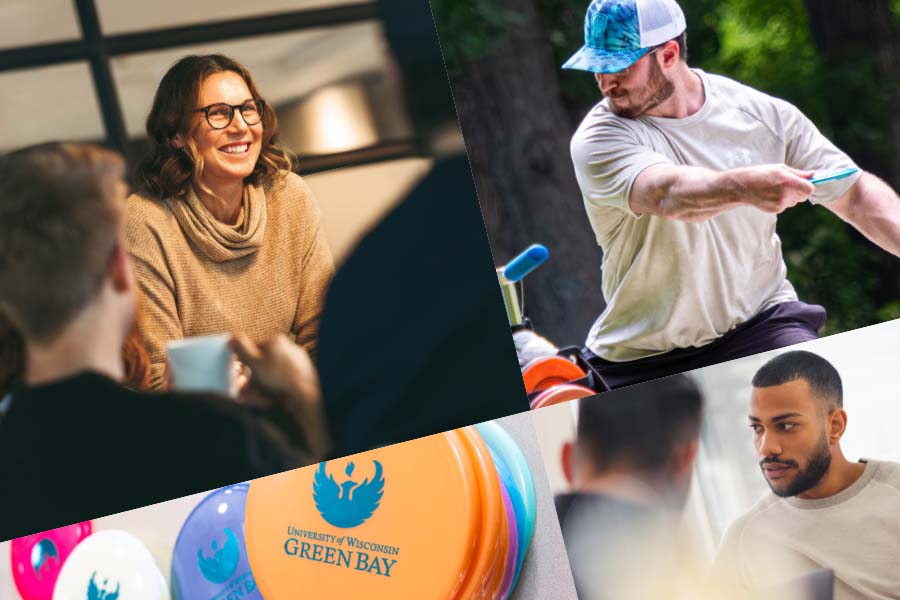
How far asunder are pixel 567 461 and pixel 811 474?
84cm

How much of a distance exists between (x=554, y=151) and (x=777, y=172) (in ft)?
2.48

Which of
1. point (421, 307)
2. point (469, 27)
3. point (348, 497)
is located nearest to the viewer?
point (348, 497)

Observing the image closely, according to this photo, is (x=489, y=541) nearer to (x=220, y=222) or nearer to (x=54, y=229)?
(x=220, y=222)

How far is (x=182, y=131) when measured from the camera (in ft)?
11.1

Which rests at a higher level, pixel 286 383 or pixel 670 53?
pixel 670 53

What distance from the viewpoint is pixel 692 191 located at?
138 inches

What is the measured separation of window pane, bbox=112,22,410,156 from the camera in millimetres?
3451

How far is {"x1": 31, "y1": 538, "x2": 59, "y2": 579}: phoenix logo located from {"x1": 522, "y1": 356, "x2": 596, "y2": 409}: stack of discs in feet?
5.08

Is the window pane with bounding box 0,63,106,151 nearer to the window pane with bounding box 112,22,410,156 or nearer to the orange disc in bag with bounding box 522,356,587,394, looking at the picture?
the window pane with bounding box 112,22,410,156

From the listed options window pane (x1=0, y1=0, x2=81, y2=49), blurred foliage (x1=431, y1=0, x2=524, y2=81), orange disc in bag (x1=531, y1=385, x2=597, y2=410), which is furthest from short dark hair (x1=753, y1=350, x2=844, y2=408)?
window pane (x1=0, y1=0, x2=81, y2=49)

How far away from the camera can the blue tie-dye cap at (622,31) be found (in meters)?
3.55

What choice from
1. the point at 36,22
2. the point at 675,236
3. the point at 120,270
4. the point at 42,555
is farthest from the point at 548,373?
the point at 36,22

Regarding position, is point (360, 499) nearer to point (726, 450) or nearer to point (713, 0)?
point (726, 450)

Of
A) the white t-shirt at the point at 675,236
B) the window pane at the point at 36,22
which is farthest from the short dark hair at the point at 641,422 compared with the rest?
the window pane at the point at 36,22
